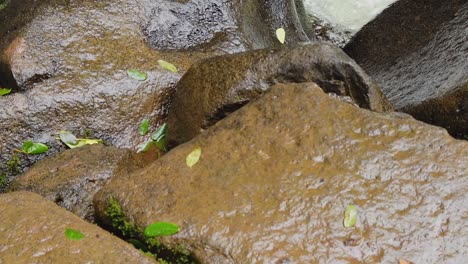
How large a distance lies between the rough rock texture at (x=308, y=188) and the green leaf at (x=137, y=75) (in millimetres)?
1398

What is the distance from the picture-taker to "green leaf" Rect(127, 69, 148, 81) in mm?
4527

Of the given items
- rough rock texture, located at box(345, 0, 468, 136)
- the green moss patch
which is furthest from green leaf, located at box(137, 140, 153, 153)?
rough rock texture, located at box(345, 0, 468, 136)

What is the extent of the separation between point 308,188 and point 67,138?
6.98 feet

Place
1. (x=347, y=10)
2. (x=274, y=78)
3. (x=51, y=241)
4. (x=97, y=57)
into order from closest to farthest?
(x=51, y=241) < (x=274, y=78) < (x=97, y=57) < (x=347, y=10)

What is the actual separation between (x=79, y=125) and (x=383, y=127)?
7.49ft

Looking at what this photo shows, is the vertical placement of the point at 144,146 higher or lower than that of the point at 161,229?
lower

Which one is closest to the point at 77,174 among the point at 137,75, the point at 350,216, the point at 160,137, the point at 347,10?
the point at 160,137

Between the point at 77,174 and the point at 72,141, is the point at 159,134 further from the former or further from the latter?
the point at 77,174

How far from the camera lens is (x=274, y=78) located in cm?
388

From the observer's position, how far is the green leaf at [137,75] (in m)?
4.53

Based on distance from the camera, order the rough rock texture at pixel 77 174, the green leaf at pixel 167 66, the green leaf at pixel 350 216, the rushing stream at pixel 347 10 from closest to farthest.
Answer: the green leaf at pixel 350 216
the rough rock texture at pixel 77 174
the green leaf at pixel 167 66
the rushing stream at pixel 347 10

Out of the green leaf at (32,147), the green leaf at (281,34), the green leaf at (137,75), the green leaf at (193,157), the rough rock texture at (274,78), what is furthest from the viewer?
the green leaf at (281,34)

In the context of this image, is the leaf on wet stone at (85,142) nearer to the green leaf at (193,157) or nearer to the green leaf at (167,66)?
the green leaf at (167,66)

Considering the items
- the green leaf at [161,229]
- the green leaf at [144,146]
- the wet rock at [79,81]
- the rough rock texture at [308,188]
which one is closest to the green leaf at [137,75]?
the wet rock at [79,81]
